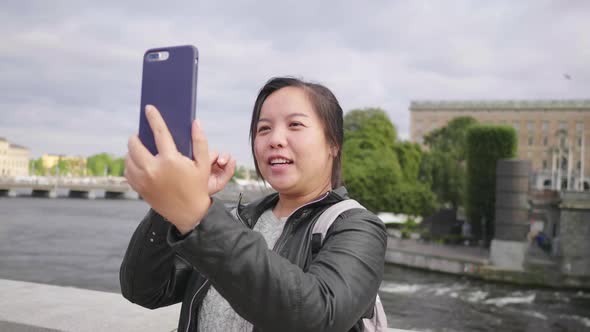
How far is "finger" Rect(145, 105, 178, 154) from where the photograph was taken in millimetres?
875

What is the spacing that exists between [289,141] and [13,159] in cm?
14038

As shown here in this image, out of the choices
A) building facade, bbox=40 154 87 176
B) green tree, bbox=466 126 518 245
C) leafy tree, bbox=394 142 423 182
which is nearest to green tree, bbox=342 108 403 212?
leafy tree, bbox=394 142 423 182

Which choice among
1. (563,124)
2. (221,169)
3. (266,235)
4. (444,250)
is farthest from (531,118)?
(221,169)

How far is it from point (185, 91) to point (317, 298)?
47 centimetres

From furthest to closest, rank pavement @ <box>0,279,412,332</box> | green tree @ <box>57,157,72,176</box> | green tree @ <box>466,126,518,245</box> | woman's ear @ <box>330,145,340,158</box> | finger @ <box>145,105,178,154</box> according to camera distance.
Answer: green tree @ <box>57,157,72,176</box> → green tree @ <box>466,126,518,245</box> → pavement @ <box>0,279,412,332</box> → woman's ear @ <box>330,145,340,158</box> → finger @ <box>145,105,178,154</box>

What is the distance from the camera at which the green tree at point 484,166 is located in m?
25.9

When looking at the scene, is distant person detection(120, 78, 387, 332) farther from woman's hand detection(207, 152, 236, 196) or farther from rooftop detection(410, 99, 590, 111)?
rooftop detection(410, 99, 590, 111)

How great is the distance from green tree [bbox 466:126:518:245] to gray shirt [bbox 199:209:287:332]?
86.6 feet

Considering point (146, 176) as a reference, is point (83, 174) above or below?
below

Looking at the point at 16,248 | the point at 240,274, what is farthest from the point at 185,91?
the point at 16,248

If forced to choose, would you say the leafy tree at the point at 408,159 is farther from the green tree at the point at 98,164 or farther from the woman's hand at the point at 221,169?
the green tree at the point at 98,164

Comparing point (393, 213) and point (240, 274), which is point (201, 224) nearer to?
point (240, 274)

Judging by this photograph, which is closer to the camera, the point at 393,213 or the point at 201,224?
the point at 201,224

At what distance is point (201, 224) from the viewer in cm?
92
